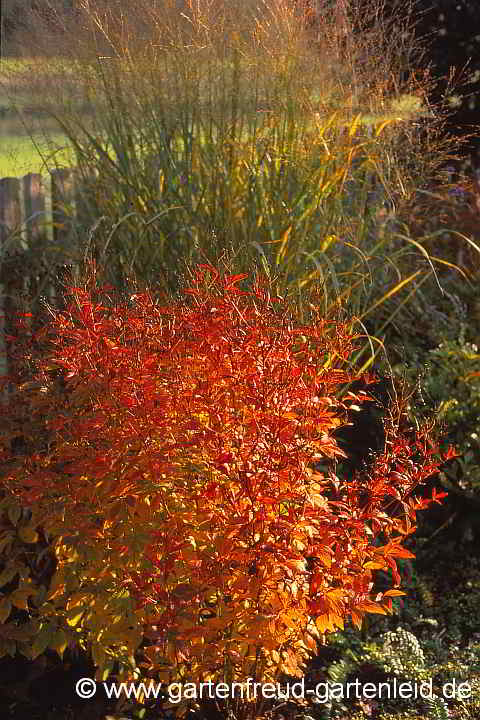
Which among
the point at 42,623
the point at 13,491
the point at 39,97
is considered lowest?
the point at 42,623

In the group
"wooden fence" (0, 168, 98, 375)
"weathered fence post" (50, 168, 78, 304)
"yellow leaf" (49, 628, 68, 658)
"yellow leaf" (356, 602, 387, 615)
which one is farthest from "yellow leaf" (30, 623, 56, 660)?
"weathered fence post" (50, 168, 78, 304)

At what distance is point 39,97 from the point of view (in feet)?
13.4

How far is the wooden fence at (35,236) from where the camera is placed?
3.95 metres

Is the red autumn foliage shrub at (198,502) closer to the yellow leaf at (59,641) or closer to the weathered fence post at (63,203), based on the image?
the yellow leaf at (59,641)

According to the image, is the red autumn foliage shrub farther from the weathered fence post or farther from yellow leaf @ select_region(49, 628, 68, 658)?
the weathered fence post

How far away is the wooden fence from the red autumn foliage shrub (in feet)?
4.95

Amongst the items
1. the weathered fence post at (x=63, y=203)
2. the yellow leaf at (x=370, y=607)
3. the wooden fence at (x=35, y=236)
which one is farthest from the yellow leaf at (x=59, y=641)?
the weathered fence post at (x=63, y=203)

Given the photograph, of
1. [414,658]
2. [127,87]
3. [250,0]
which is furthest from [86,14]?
[414,658]

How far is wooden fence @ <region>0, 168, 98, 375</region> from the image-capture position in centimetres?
395

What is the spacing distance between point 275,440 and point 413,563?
1.72 m

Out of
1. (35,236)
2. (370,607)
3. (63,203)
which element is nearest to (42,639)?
(370,607)

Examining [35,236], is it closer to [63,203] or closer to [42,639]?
[63,203]

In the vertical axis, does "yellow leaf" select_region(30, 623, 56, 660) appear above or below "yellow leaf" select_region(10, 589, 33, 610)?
below

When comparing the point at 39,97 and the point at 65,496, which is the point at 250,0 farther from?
the point at 65,496
